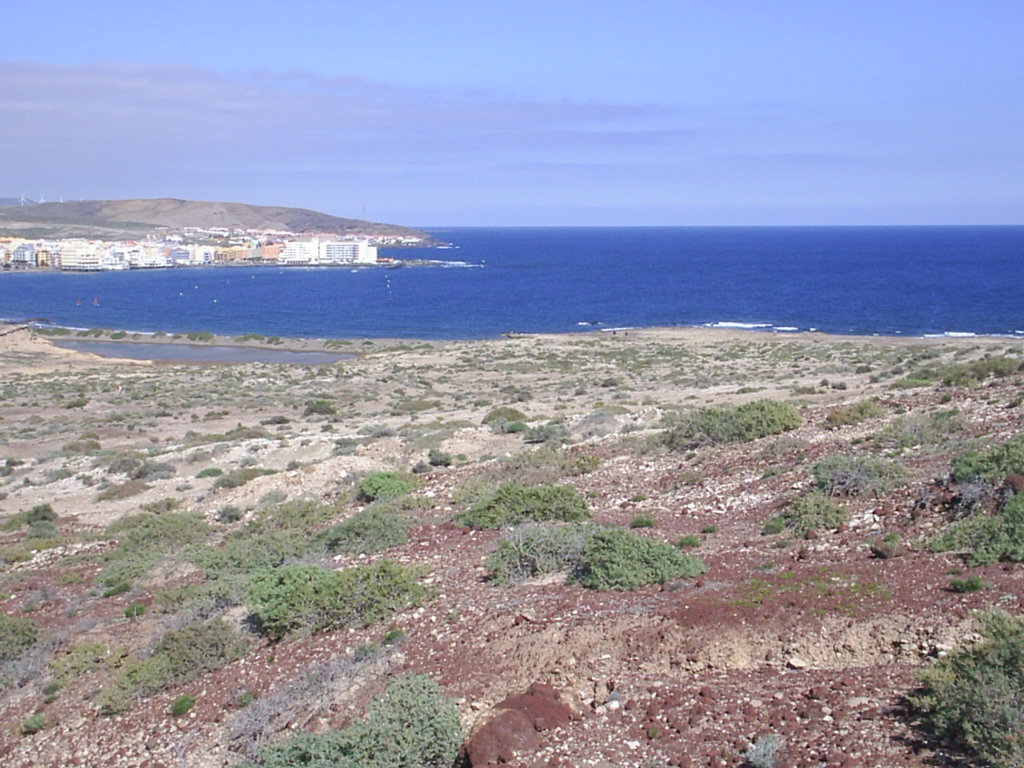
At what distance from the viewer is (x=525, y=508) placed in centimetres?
1512

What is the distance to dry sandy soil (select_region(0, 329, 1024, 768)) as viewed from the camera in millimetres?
8344

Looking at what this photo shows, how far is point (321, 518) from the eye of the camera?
57.9 feet

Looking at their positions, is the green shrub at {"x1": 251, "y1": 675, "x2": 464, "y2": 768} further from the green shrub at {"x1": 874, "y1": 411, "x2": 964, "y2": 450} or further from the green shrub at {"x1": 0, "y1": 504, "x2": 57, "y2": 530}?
the green shrub at {"x1": 0, "y1": 504, "x2": 57, "y2": 530}

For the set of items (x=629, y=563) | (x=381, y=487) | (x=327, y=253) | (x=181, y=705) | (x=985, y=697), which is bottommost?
(x=181, y=705)

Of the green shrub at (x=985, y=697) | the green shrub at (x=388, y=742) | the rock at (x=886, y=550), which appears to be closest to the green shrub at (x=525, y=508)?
the rock at (x=886, y=550)

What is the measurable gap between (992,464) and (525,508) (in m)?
6.97

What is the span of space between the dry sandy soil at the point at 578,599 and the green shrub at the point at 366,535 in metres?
0.46

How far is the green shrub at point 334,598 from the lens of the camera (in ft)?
37.7

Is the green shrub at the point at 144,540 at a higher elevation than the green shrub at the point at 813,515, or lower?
lower

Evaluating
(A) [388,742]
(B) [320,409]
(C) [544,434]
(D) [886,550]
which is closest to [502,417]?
(C) [544,434]

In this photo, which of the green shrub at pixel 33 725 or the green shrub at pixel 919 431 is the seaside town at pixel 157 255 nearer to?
the green shrub at pixel 919 431

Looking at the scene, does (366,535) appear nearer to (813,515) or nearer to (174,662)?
(174,662)

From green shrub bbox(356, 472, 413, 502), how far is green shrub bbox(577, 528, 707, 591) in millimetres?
7010

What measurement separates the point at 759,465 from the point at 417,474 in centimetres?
781
